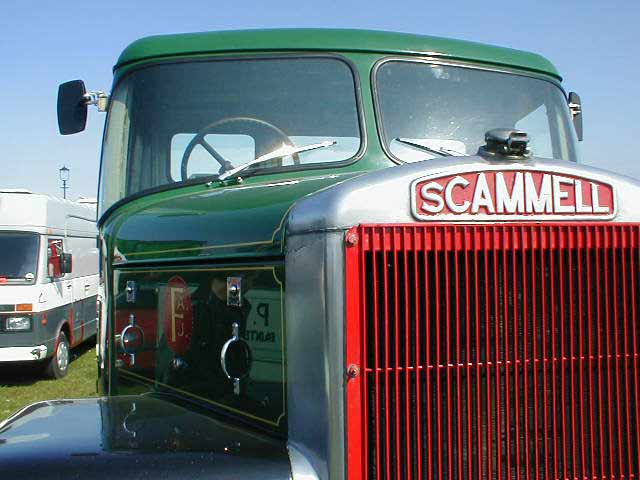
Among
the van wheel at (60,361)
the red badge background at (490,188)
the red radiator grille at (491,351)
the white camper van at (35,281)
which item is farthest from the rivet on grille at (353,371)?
the van wheel at (60,361)

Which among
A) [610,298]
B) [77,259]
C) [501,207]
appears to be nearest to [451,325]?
[501,207]

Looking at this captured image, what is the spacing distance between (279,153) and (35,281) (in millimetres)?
7262

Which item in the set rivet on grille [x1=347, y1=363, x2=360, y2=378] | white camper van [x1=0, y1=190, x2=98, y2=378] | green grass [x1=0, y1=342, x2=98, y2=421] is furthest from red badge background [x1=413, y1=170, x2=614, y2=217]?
white camper van [x1=0, y1=190, x2=98, y2=378]

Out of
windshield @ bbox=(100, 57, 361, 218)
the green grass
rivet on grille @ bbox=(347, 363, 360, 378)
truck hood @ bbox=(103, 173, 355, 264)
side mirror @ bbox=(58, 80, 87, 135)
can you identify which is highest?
side mirror @ bbox=(58, 80, 87, 135)

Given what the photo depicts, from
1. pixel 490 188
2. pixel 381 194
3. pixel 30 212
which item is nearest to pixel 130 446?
pixel 381 194

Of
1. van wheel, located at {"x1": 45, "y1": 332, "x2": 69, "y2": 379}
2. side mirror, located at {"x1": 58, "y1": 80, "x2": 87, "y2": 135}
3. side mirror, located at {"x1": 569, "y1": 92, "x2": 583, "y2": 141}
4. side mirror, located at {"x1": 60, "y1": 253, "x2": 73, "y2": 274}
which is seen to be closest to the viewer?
side mirror, located at {"x1": 58, "y1": 80, "x2": 87, "y2": 135}

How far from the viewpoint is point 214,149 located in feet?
10.8

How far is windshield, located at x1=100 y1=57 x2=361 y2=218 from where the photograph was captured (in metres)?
3.17

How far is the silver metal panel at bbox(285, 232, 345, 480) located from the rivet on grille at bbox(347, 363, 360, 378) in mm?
22

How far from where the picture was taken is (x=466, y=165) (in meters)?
2.15

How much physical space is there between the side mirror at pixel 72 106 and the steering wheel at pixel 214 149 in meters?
1.00

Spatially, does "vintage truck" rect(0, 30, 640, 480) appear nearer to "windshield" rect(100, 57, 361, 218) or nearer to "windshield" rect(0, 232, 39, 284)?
"windshield" rect(100, 57, 361, 218)

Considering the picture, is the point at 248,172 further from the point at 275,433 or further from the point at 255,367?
the point at 275,433

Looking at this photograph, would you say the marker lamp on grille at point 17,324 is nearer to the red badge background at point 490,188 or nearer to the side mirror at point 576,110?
the side mirror at point 576,110
